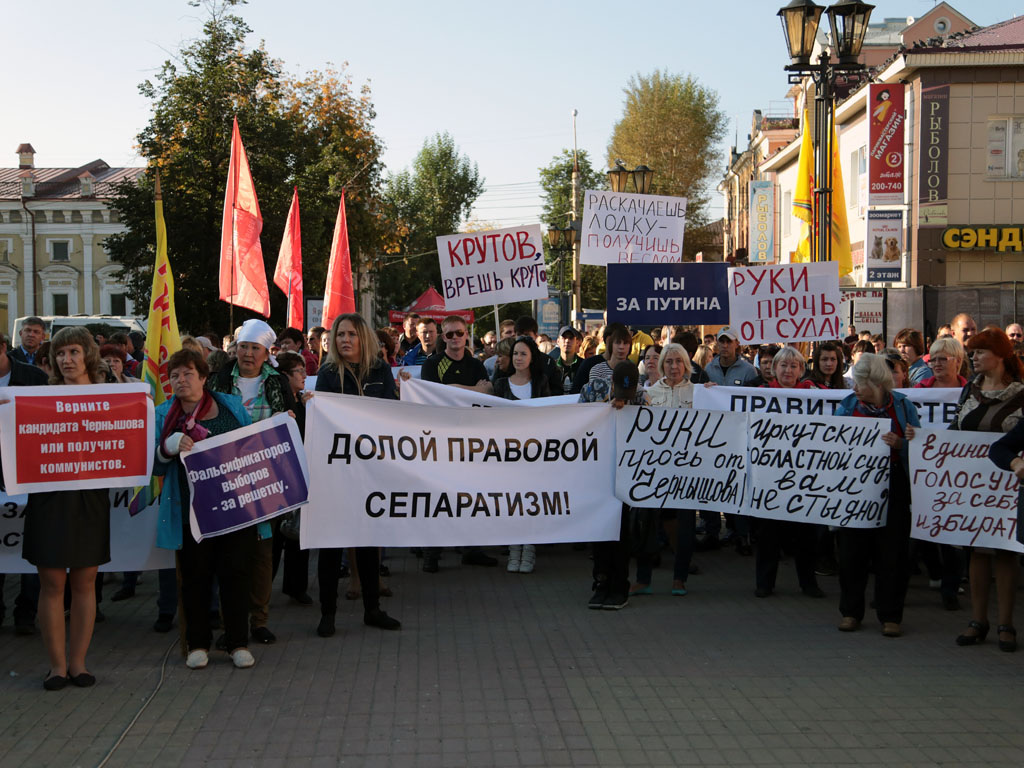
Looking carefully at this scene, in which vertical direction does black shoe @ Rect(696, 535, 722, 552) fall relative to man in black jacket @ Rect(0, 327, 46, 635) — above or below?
below

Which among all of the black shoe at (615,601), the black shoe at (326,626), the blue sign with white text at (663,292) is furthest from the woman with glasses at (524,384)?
the black shoe at (326,626)

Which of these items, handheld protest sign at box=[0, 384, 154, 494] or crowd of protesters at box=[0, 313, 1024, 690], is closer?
handheld protest sign at box=[0, 384, 154, 494]

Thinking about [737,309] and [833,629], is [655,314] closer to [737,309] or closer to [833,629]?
[737,309]

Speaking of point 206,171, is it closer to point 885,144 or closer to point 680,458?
point 885,144

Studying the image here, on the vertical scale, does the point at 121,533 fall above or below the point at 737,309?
below

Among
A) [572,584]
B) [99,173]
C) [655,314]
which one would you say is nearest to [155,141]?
[655,314]

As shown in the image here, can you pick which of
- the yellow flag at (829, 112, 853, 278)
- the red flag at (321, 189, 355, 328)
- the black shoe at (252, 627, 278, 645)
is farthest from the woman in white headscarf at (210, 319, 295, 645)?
the yellow flag at (829, 112, 853, 278)

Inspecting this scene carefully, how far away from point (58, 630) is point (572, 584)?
4.07 m

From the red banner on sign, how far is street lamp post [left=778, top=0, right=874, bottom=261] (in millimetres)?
16675

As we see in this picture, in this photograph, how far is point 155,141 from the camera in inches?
1262

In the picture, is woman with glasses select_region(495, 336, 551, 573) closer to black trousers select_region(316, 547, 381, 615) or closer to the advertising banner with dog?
black trousers select_region(316, 547, 381, 615)

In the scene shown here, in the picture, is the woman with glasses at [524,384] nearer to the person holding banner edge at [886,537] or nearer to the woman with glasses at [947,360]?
the person holding banner edge at [886,537]

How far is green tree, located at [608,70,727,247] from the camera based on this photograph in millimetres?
59438

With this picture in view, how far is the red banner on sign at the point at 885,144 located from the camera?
1103 inches
